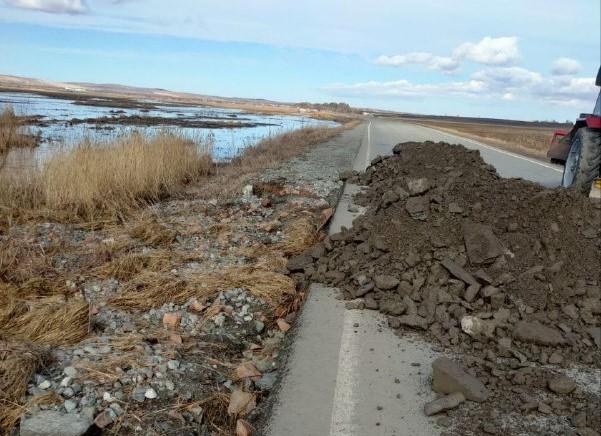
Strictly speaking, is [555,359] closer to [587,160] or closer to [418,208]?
[418,208]

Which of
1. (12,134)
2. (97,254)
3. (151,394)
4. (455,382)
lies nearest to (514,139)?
(12,134)

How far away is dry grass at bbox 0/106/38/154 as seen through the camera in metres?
12.4

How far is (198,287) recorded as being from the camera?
5.34 meters

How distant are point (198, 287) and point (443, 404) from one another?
2.77 m

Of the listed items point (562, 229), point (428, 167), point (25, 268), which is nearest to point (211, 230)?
point (25, 268)

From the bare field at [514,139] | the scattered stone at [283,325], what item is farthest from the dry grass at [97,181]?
the bare field at [514,139]

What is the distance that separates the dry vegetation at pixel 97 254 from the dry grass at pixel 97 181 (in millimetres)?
21

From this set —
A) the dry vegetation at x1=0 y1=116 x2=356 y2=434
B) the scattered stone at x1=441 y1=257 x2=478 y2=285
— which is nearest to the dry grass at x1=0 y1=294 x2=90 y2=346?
the dry vegetation at x1=0 y1=116 x2=356 y2=434

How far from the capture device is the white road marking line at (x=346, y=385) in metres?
3.22

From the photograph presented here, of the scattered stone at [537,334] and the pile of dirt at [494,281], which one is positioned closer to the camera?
the pile of dirt at [494,281]

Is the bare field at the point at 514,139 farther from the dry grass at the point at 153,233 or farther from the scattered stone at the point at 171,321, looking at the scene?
the scattered stone at the point at 171,321

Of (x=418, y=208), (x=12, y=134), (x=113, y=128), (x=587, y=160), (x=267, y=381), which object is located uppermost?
(x=587, y=160)

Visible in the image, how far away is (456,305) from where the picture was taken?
15.7 ft

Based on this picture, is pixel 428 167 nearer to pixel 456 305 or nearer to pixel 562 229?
pixel 562 229
